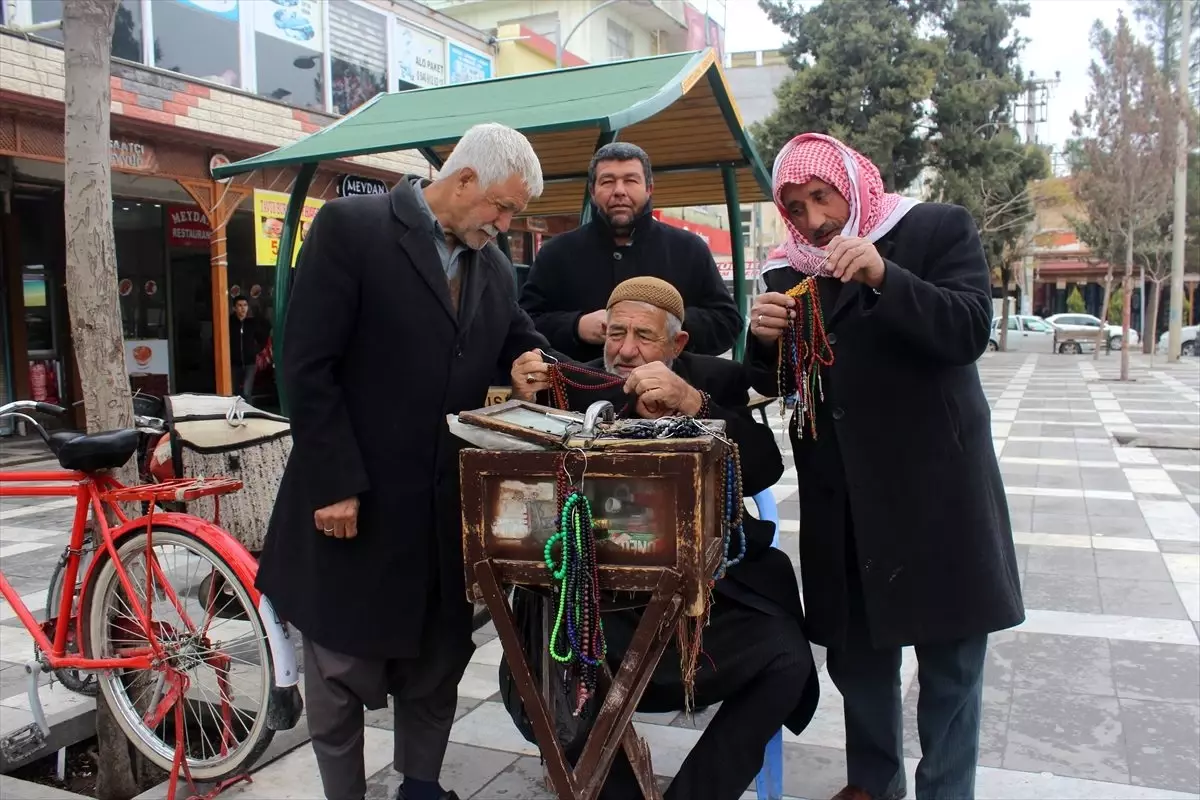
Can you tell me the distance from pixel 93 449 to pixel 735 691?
182 cm

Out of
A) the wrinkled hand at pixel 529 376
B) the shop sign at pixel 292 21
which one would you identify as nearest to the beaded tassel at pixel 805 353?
the wrinkled hand at pixel 529 376

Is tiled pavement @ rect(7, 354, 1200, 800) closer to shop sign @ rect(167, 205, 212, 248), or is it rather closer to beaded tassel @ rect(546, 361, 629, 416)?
beaded tassel @ rect(546, 361, 629, 416)

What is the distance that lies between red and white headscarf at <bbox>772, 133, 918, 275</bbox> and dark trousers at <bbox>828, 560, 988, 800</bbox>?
0.82 m

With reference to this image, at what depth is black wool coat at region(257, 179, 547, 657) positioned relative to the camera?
2170 mm

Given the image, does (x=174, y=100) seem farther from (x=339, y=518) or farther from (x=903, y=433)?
(x=903, y=433)

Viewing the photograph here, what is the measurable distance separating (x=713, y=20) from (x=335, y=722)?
29955 millimetres

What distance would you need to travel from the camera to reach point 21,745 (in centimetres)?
296

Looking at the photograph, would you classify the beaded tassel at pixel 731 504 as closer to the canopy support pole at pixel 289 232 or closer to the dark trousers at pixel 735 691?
the dark trousers at pixel 735 691

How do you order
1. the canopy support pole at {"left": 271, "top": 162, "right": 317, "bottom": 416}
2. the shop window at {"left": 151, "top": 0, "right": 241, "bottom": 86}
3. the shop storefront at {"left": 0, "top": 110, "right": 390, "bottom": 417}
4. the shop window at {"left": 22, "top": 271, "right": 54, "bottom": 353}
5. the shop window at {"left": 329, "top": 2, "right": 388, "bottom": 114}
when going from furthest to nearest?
1. the shop window at {"left": 329, "top": 2, "right": 388, "bottom": 114}
2. the shop window at {"left": 22, "top": 271, "right": 54, "bottom": 353}
3. the shop storefront at {"left": 0, "top": 110, "right": 390, "bottom": 417}
4. the shop window at {"left": 151, "top": 0, "right": 241, "bottom": 86}
5. the canopy support pole at {"left": 271, "top": 162, "right": 317, "bottom": 416}

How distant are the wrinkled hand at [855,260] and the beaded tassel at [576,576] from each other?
74 cm

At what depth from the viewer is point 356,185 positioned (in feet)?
35.5

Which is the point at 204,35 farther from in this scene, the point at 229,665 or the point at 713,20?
the point at 713,20

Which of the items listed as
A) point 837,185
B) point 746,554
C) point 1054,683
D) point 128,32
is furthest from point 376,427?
point 128,32

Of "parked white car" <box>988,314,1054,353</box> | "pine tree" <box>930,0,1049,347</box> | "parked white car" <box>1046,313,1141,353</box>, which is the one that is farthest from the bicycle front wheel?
"parked white car" <box>988,314,1054,353</box>
